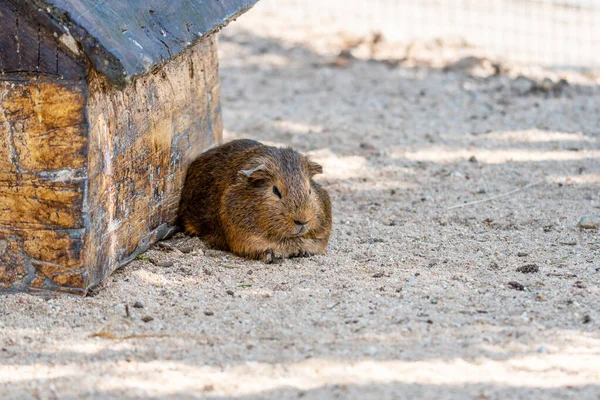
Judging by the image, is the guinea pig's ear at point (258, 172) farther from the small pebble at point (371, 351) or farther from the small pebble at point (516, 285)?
the small pebble at point (371, 351)

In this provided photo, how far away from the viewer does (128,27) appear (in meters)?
4.53

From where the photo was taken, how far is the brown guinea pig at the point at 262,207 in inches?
220

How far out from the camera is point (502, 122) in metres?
8.63

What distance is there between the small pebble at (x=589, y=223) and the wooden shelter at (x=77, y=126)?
2.80 meters

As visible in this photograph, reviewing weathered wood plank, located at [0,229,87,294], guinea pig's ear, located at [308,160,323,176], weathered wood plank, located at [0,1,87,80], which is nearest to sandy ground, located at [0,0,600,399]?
weathered wood plank, located at [0,229,87,294]

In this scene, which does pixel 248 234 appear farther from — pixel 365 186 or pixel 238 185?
pixel 365 186

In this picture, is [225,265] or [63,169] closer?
[63,169]

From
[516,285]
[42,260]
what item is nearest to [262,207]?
[42,260]

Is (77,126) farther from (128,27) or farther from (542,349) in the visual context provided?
(542,349)

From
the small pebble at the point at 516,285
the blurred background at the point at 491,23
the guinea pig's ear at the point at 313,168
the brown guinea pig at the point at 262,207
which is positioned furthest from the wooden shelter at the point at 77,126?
the blurred background at the point at 491,23

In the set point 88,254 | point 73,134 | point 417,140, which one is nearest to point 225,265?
point 88,254

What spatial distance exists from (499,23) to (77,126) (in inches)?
334

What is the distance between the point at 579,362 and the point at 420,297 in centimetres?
103

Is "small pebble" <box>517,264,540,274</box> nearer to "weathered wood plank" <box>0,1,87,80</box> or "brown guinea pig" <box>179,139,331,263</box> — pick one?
"brown guinea pig" <box>179,139,331,263</box>
